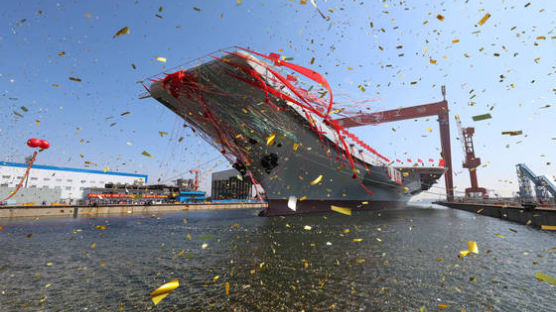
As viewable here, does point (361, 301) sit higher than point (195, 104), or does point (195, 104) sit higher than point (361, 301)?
point (195, 104)

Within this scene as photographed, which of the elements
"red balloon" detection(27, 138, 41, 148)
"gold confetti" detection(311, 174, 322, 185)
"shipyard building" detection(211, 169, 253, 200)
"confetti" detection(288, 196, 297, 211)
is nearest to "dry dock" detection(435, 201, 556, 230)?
"gold confetti" detection(311, 174, 322, 185)

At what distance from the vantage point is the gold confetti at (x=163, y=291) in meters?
3.52

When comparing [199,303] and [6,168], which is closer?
[199,303]

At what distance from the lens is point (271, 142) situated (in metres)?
14.5

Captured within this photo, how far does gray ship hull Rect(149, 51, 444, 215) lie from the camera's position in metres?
A: 10.7

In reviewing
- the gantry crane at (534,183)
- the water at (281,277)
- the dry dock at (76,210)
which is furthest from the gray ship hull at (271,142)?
the gantry crane at (534,183)

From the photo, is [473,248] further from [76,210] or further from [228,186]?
[228,186]

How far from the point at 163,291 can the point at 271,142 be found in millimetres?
11288

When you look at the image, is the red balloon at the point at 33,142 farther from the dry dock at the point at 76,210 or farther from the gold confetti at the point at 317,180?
the gold confetti at the point at 317,180

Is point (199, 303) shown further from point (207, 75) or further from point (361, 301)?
point (207, 75)

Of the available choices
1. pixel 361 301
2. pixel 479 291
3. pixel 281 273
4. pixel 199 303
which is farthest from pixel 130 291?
pixel 479 291

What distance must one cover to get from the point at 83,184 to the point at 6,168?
1091cm

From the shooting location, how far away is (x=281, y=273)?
15.4 feet

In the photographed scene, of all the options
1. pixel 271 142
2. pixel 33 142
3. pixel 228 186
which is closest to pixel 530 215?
pixel 271 142
